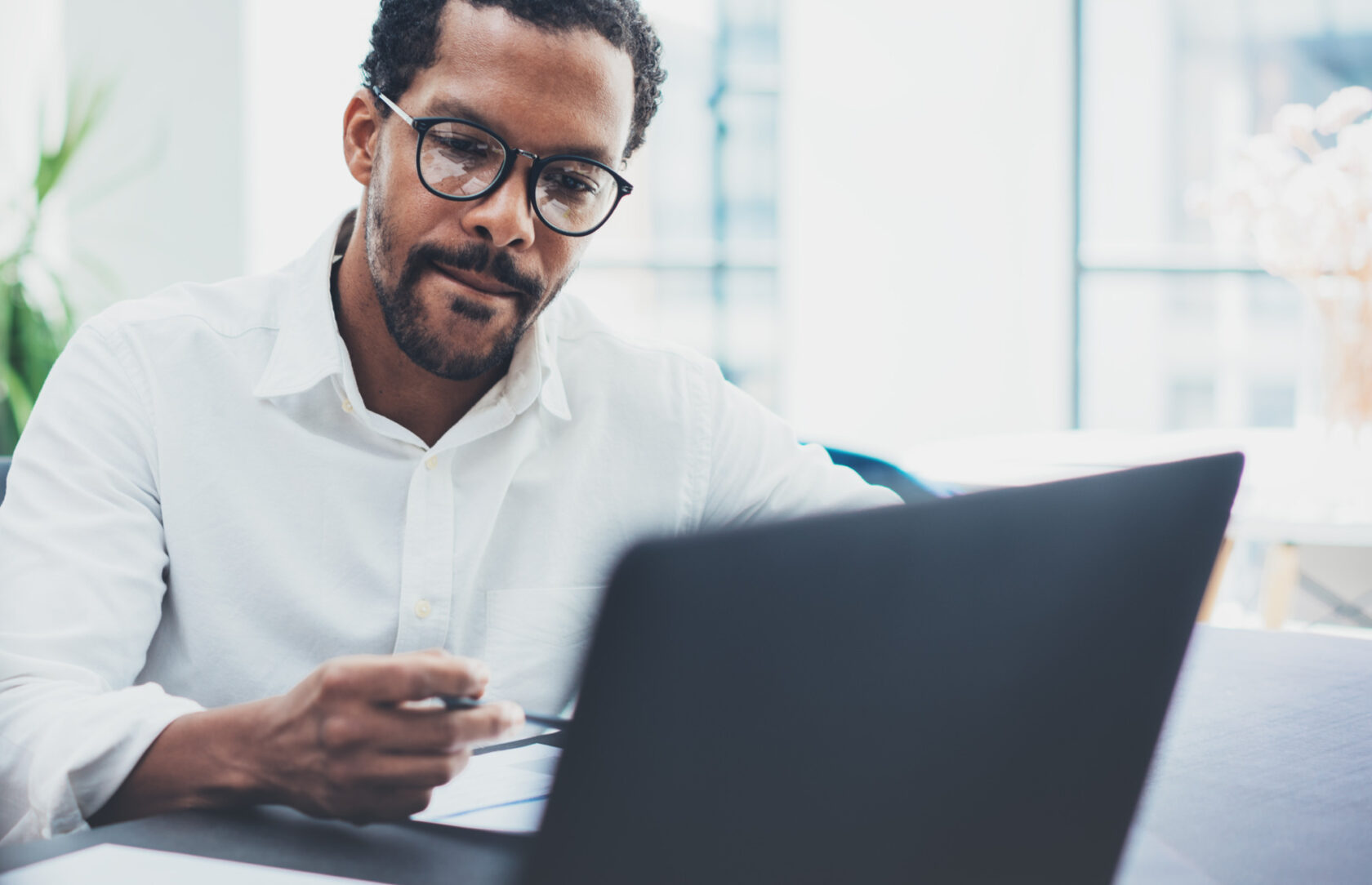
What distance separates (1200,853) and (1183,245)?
360 cm

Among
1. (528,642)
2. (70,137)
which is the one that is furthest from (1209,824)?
(70,137)

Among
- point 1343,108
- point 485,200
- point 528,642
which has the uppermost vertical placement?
point 1343,108

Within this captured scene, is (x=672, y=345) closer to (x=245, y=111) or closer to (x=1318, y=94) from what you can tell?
(x=245, y=111)

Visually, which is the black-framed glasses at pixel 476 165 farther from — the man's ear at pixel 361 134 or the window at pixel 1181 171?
the window at pixel 1181 171

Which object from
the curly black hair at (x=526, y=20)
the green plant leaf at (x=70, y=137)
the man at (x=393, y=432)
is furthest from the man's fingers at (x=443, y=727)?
the green plant leaf at (x=70, y=137)

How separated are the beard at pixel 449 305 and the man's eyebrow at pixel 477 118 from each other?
11 cm

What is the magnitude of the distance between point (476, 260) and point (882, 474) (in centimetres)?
62

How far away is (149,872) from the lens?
0.55m

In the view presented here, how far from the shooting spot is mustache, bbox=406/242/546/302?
110cm

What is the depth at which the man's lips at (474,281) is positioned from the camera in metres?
1.11

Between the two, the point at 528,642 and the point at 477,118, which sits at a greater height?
the point at 477,118

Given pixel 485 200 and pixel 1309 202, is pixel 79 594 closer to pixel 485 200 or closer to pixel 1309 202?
pixel 485 200

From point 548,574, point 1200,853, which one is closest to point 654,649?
point 1200,853

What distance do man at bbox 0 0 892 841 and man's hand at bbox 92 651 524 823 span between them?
280 mm
